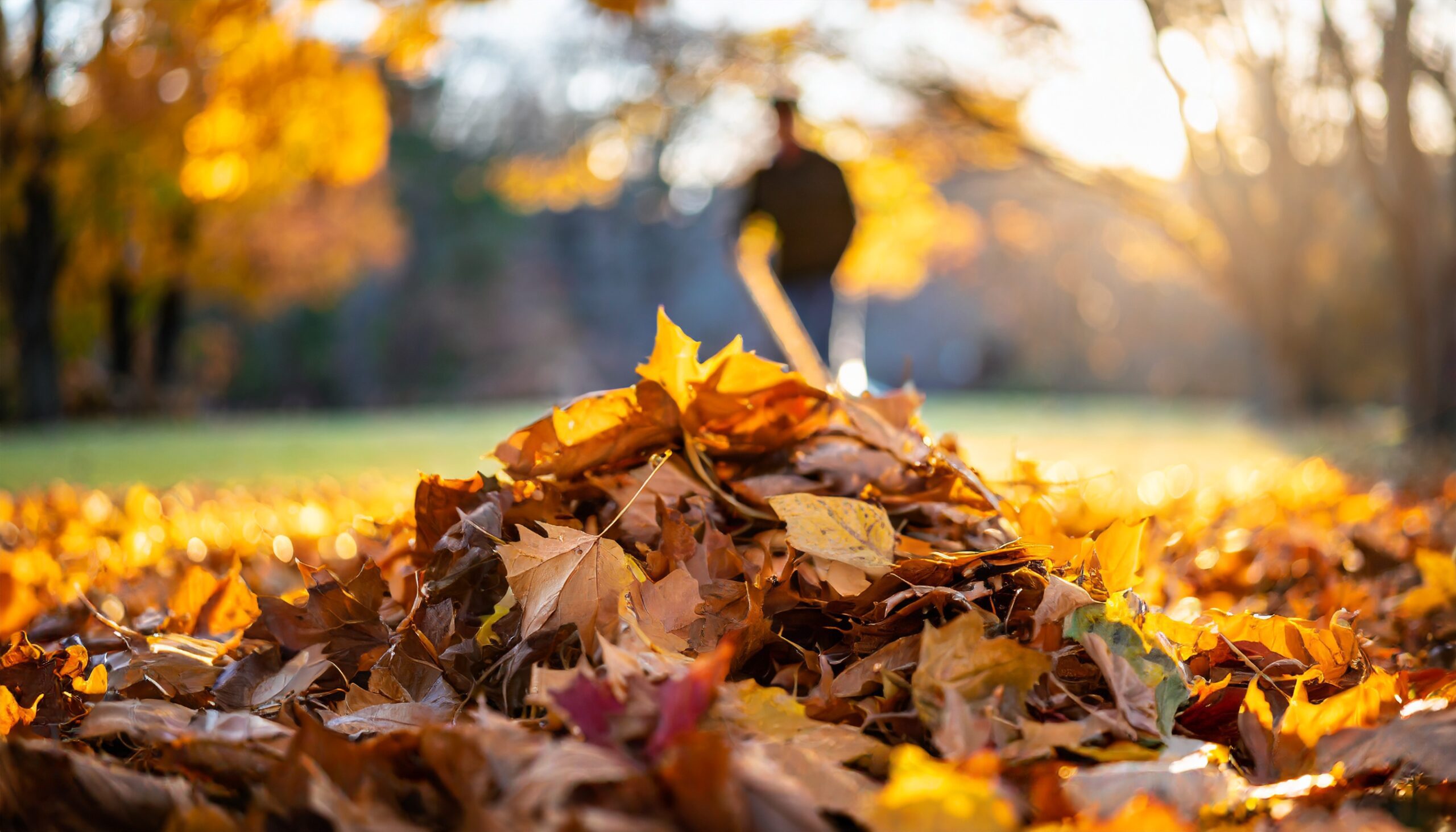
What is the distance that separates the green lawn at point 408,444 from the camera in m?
6.05

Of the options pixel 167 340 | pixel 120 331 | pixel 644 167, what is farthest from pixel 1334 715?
pixel 644 167

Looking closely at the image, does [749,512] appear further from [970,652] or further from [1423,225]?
[1423,225]

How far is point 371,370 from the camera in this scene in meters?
24.0

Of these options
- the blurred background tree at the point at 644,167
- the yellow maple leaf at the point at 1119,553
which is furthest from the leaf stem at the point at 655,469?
the blurred background tree at the point at 644,167

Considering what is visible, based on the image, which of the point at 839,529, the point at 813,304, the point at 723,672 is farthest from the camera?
the point at 813,304

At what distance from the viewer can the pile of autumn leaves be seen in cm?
76

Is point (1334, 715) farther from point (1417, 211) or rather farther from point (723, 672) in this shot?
point (1417, 211)

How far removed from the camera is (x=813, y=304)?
624cm

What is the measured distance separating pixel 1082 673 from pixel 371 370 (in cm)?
2462

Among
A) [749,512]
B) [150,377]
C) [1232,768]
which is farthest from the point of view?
[150,377]

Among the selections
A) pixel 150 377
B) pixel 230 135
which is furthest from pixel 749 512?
pixel 150 377

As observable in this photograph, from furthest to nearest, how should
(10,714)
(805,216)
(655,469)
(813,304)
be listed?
(813,304) < (805,216) < (655,469) < (10,714)

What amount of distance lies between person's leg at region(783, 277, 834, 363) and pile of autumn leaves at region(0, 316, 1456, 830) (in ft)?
15.5

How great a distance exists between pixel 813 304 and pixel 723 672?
553cm
